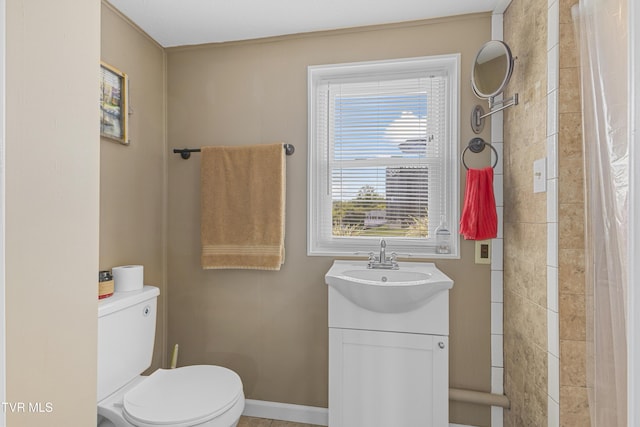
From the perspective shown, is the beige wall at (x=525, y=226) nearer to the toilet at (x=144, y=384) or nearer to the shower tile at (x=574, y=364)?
the shower tile at (x=574, y=364)

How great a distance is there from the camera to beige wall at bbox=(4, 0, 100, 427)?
706 mm

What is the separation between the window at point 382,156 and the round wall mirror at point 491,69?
0.19m

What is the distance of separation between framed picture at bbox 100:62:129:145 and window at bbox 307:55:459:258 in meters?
0.96

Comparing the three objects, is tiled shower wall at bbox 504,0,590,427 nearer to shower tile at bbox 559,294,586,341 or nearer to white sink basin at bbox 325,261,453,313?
shower tile at bbox 559,294,586,341

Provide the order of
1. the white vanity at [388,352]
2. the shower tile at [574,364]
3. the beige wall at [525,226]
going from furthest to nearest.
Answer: the white vanity at [388,352], the beige wall at [525,226], the shower tile at [574,364]

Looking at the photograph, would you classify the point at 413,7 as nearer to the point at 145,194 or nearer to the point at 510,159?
the point at 510,159

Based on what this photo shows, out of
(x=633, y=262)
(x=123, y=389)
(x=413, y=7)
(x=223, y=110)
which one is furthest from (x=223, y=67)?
(x=633, y=262)

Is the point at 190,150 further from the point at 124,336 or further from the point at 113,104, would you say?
the point at 124,336

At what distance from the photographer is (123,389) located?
5.05ft

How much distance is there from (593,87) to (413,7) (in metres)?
0.99

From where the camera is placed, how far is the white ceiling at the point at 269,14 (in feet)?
5.54

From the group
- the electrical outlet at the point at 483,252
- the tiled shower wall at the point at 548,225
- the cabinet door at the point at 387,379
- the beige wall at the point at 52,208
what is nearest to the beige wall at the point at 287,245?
the electrical outlet at the point at 483,252

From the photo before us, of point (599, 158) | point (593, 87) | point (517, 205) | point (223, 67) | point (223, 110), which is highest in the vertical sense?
point (223, 67)

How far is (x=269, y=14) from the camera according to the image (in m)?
1.77
